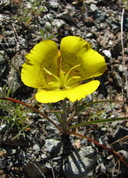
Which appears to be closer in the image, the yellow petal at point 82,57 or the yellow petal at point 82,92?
the yellow petal at point 82,92

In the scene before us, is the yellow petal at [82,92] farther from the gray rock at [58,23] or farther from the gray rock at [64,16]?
the gray rock at [64,16]

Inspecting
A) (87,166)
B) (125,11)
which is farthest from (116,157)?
(125,11)

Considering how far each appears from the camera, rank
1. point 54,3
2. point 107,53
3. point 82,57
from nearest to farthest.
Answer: point 82,57, point 107,53, point 54,3

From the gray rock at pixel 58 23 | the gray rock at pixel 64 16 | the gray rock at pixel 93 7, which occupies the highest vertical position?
the gray rock at pixel 93 7

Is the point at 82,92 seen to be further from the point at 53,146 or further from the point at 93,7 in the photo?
the point at 93,7

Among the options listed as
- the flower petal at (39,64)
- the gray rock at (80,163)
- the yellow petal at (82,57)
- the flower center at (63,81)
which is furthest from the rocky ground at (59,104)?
the yellow petal at (82,57)

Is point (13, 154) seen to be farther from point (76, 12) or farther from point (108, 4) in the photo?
point (108, 4)

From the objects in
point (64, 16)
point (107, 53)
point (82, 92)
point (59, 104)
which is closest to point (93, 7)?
point (64, 16)
